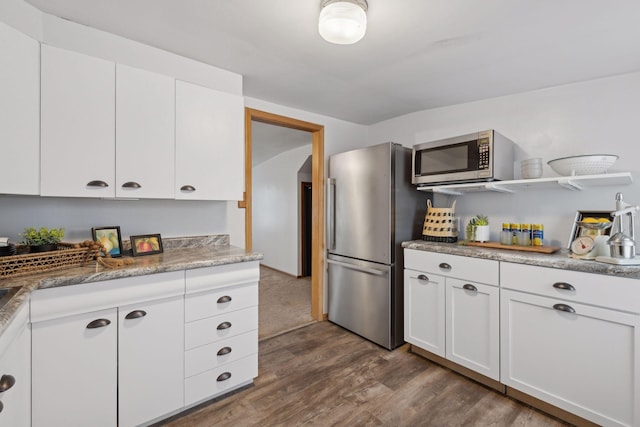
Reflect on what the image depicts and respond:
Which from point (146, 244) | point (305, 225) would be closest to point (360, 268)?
point (146, 244)

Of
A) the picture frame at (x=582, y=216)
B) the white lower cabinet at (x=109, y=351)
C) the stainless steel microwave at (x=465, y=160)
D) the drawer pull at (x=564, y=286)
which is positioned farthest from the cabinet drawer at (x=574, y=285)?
the white lower cabinet at (x=109, y=351)

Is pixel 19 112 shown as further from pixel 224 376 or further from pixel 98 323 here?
pixel 224 376

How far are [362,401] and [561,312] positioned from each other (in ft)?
4.33

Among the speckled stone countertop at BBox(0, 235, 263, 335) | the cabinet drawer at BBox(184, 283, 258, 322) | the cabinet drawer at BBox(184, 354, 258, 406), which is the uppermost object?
the speckled stone countertop at BBox(0, 235, 263, 335)

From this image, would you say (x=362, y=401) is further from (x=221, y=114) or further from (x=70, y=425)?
(x=221, y=114)

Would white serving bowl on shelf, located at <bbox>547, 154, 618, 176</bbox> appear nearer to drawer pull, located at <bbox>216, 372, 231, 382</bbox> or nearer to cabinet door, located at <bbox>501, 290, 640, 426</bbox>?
cabinet door, located at <bbox>501, 290, 640, 426</bbox>

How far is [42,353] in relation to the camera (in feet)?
4.17

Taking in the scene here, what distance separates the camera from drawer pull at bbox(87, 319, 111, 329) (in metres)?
1.38

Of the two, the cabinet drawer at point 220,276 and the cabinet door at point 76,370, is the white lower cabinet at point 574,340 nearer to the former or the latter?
the cabinet drawer at point 220,276

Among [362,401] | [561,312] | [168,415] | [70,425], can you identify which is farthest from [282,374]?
[561,312]

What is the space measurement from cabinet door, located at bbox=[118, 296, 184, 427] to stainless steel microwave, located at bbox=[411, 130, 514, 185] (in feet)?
6.87

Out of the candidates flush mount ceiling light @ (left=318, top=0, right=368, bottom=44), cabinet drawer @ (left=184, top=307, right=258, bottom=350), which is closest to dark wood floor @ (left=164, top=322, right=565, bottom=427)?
cabinet drawer @ (left=184, top=307, right=258, bottom=350)

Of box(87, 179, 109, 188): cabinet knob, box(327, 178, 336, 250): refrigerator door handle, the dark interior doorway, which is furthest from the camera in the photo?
the dark interior doorway

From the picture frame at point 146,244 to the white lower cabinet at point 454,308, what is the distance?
1.92 meters
